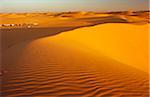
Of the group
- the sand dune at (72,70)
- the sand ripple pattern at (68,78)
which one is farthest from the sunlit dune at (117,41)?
the sand ripple pattern at (68,78)

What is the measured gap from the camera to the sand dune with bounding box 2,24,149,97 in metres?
4.86

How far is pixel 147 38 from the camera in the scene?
11.2 meters

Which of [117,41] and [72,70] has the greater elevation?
[117,41]

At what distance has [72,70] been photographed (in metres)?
5.93

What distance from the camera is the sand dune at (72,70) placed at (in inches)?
191

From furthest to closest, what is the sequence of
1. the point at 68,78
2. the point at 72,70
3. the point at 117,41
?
the point at 117,41 < the point at 72,70 < the point at 68,78

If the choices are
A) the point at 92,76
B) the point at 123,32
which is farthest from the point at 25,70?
the point at 123,32

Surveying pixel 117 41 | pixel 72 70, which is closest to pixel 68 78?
pixel 72 70

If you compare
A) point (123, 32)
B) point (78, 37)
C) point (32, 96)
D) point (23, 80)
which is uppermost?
point (123, 32)

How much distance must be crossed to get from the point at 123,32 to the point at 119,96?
7407 mm

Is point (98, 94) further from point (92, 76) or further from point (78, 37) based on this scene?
point (78, 37)

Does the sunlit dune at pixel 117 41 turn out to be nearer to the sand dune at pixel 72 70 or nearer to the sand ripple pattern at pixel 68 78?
the sand dune at pixel 72 70

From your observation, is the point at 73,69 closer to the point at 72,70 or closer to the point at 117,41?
the point at 72,70

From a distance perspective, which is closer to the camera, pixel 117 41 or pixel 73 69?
pixel 73 69
